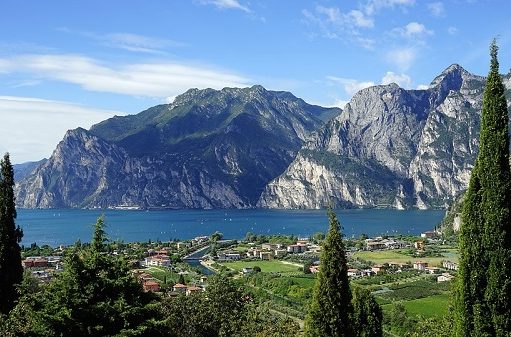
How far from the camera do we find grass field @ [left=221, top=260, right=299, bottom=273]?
7519 cm

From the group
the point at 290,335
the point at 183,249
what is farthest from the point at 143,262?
the point at 290,335

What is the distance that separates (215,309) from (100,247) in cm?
1638

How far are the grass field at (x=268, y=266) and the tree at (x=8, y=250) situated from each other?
5996 cm

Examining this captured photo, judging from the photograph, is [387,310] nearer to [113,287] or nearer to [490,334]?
[490,334]

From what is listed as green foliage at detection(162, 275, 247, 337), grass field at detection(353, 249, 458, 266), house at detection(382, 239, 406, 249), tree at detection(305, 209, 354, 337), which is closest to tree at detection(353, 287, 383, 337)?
green foliage at detection(162, 275, 247, 337)

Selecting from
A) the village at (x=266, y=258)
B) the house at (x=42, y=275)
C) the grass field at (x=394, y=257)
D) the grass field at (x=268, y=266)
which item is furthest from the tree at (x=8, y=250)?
the grass field at (x=394, y=257)

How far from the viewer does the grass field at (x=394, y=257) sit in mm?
80688

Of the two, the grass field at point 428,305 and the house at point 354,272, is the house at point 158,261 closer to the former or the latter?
the house at point 354,272

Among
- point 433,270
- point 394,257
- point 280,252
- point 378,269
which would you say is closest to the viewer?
point 433,270

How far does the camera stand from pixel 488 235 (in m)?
9.97

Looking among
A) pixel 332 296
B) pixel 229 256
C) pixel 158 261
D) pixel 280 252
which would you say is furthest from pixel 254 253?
pixel 332 296

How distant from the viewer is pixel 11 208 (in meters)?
15.6

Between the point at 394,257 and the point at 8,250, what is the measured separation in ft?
258

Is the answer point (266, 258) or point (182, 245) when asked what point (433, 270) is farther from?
point (182, 245)
